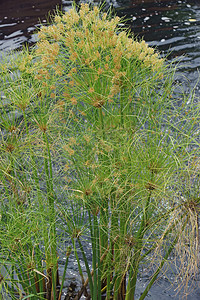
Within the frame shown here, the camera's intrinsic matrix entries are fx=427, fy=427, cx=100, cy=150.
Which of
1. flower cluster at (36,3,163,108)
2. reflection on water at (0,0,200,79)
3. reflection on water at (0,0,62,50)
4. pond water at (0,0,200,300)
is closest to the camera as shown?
flower cluster at (36,3,163,108)

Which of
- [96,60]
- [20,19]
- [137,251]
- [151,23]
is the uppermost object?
[96,60]

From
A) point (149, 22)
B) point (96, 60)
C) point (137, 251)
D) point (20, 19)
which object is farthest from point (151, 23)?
point (137, 251)

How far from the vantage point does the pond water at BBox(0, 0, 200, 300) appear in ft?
22.2

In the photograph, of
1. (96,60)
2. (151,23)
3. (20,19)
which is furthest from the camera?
(20,19)

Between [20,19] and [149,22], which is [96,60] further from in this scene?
[20,19]

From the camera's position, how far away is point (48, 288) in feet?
8.39

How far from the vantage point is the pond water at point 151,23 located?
6.75 metres

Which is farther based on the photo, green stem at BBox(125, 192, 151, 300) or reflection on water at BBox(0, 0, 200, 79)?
reflection on water at BBox(0, 0, 200, 79)

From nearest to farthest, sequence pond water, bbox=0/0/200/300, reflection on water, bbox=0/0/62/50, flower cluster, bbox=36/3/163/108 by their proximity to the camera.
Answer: flower cluster, bbox=36/3/163/108 → pond water, bbox=0/0/200/300 → reflection on water, bbox=0/0/62/50

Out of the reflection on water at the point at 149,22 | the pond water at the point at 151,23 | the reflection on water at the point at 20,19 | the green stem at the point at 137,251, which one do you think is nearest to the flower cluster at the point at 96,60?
the green stem at the point at 137,251

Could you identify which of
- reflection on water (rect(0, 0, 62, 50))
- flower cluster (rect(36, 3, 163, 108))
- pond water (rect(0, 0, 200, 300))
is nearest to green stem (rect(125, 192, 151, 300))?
flower cluster (rect(36, 3, 163, 108))

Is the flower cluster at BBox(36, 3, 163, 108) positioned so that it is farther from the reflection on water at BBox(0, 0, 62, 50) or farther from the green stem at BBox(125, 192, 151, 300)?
the reflection on water at BBox(0, 0, 62, 50)

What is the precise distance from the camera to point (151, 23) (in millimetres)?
7727

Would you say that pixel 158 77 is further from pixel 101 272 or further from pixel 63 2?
pixel 63 2
